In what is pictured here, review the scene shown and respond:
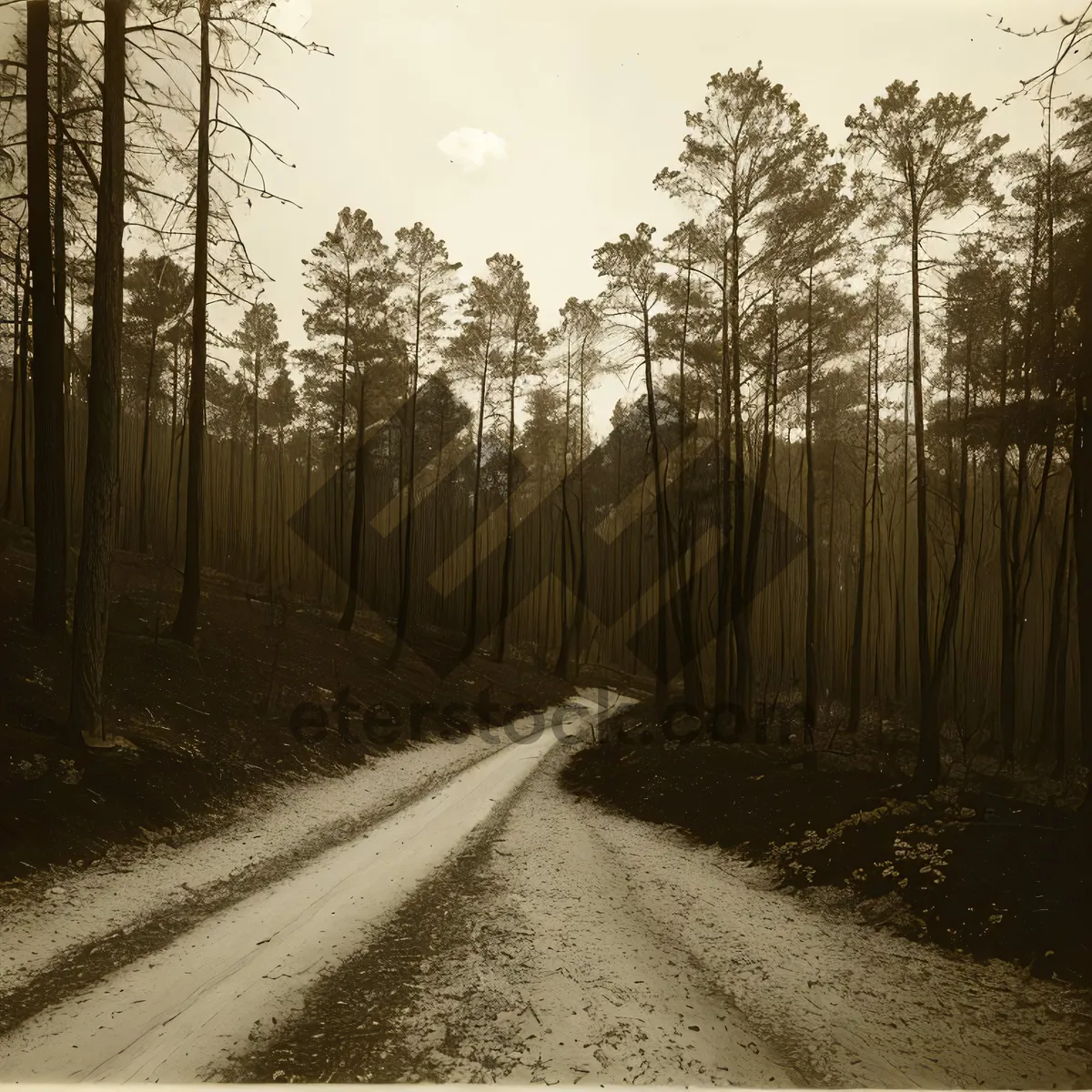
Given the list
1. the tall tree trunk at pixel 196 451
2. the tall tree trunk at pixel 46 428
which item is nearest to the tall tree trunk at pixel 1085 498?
the tall tree trunk at pixel 46 428

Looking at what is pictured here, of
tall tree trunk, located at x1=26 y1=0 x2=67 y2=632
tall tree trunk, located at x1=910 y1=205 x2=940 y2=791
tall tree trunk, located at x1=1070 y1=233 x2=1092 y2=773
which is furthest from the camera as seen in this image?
tall tree trunk, located at x1=26 y1=0 x2=67 y2=632

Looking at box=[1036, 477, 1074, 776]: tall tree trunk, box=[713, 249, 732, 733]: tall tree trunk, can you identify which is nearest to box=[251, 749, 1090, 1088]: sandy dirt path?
box=[713, 249, 732, 733]: tall tree trunk

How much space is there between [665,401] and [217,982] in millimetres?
12043

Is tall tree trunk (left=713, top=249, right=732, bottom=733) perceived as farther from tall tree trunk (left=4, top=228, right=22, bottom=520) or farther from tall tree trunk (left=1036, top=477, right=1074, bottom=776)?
tall tree trunk (left=4, top=228, right=22, bottom=520)

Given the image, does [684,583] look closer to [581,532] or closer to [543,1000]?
[581,532]

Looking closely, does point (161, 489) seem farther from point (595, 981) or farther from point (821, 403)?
point (595, 981)

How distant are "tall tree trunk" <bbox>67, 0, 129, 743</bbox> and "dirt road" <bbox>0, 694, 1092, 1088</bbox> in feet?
9.40

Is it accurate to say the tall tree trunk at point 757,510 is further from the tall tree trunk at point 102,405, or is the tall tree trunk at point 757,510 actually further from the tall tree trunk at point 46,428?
the tall tree trunk at point 46,428

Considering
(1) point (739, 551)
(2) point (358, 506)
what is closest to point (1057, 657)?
(1) point (739, 551)

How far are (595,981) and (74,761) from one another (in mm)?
4986

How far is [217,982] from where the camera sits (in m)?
3.77

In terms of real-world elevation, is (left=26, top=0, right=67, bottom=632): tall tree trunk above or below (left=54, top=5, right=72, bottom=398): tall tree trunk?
below

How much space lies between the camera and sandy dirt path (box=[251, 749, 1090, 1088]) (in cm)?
327

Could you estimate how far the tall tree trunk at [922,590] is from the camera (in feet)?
25.7
